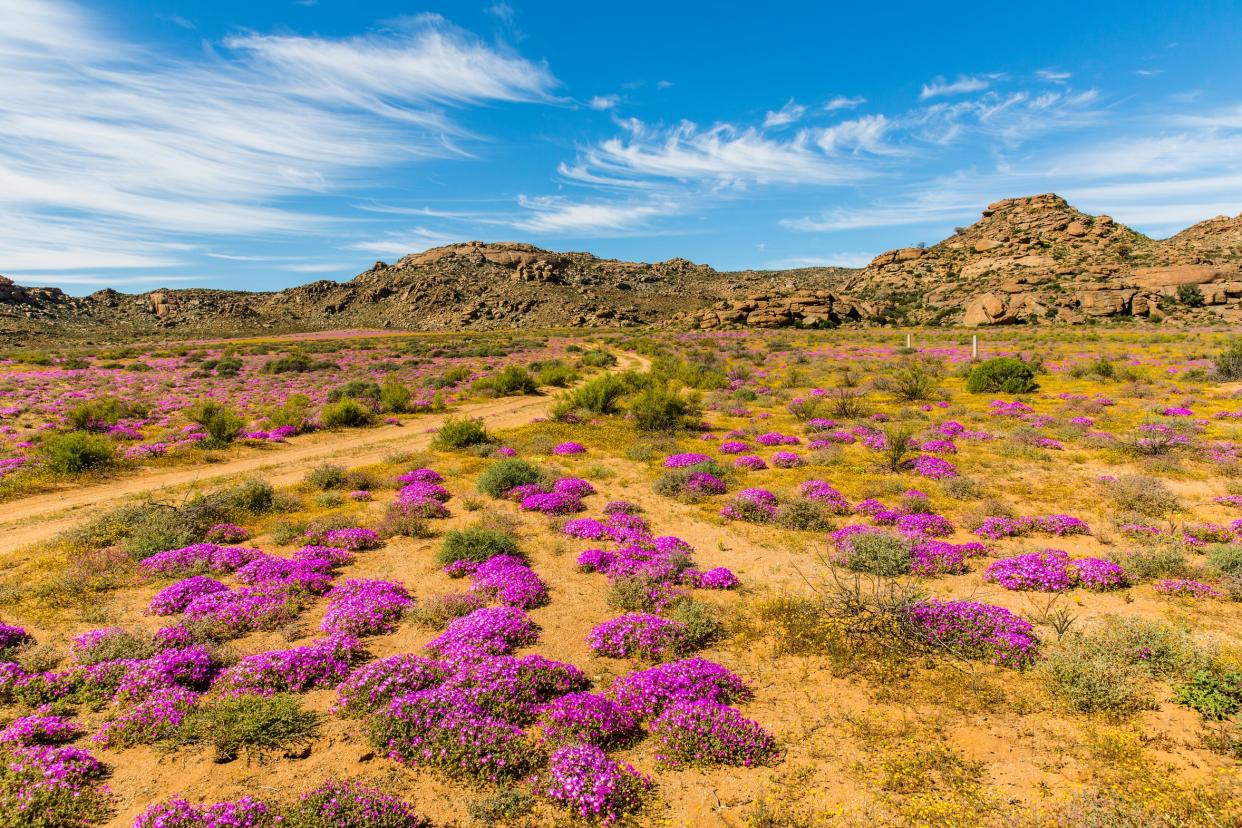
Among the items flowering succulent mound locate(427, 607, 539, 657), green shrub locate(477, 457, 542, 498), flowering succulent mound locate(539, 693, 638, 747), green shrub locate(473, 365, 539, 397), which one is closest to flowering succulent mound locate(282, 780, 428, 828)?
flowering succulent mound locate(539, 693, 638, 747)

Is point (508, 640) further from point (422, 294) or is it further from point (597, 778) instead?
point (422, 294)

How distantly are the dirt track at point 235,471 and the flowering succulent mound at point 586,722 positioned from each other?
1222cm

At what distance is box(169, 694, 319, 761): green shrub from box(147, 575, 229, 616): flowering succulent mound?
3.11 metres

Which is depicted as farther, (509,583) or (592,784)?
(509,583)

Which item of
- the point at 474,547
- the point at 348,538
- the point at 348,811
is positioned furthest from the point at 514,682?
the point at 348,538

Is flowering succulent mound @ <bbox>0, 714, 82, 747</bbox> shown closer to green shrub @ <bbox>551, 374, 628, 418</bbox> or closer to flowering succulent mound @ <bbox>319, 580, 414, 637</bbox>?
flowering succulent mound @ <bbox>319, 580, 414, 637</bbox>

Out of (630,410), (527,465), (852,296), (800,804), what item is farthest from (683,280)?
(800,804)

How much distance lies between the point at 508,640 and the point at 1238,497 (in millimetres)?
15292

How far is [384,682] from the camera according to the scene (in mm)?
6152

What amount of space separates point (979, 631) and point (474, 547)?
8.23 meters

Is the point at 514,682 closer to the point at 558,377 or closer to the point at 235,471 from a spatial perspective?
the point at 235,471

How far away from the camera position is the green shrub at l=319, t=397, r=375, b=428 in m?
23.3

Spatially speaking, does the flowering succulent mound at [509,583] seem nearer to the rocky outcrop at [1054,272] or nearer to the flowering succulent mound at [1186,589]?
the flowering succulent mound at [1186,589]

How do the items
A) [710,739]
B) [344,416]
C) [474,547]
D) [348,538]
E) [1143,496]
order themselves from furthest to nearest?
[344,416]
[1143,496]
[348,538]
[474,547]
[710,739]
